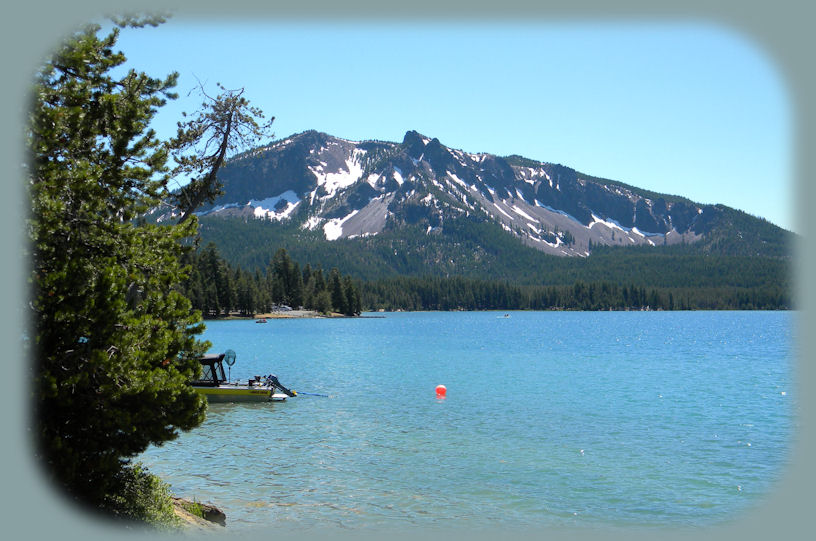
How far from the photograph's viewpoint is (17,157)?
1091 cm

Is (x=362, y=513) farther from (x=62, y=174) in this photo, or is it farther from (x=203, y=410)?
(x=62, y=174)

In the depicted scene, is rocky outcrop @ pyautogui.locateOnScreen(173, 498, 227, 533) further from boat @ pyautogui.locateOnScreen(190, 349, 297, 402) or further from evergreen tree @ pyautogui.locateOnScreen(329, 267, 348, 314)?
evergreen tree @ pyautogui.locateOnScreen(329, 267, 348, 314)

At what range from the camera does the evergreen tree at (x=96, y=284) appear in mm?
11320

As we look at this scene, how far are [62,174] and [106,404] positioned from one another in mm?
4143

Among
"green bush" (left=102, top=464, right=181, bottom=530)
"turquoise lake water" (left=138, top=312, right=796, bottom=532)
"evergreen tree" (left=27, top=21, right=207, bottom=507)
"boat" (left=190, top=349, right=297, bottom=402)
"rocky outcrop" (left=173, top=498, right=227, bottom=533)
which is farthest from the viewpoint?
"boat" (left=190, top=349, right=297, bottom=402)

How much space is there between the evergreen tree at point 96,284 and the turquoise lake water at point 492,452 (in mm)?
5007

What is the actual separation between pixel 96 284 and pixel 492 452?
17.1 metres

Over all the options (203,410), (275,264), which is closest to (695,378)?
(203,410)

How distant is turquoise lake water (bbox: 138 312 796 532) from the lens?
18328 mm

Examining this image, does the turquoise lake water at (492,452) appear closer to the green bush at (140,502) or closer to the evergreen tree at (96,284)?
the green bush at (140,502)

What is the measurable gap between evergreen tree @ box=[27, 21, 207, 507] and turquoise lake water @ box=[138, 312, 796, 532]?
501cm

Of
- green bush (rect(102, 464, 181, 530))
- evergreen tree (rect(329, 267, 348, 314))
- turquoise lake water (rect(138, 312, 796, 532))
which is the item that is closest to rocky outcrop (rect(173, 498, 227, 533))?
turquoise lake water (rect(138, 312, 796, 532))

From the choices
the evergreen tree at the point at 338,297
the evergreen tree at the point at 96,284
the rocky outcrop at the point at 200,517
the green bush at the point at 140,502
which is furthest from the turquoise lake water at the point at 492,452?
the evergreen tree at the point at 338,297

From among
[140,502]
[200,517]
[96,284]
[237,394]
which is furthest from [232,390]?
[96,284]
